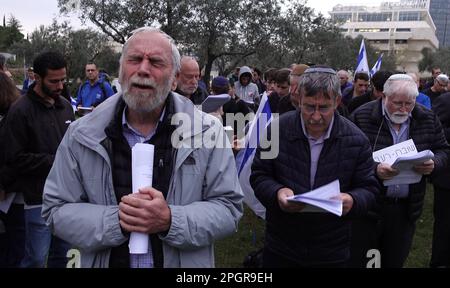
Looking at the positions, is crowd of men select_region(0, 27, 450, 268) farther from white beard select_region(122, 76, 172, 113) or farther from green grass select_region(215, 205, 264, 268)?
green grass select_region(215, 205, 264, 268)

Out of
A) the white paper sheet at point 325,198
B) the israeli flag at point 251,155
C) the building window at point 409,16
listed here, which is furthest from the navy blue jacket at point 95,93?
the building window at point 409,16

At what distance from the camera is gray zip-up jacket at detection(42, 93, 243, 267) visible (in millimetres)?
1893

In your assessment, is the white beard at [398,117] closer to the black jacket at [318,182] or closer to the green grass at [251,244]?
the black jacket at [318,182]

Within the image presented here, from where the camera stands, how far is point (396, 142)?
11.0 ft

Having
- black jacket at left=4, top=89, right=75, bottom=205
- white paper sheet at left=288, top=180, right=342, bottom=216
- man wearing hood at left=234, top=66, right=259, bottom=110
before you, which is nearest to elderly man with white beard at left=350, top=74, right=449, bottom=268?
white paper sheet at left=288, top=180, right=342, bottom=216

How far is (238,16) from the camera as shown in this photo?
20109 mm

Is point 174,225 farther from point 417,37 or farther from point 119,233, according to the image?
point 417,37

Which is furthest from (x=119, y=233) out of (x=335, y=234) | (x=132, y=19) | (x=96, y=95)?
(x=132, y=19)

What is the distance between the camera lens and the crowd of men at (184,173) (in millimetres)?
1962

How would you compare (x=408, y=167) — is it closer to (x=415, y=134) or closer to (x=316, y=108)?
(x=415, y=134)

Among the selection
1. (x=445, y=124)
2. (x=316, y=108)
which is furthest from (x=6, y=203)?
(x=445, y=124)

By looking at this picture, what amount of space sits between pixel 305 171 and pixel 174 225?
1086 mm

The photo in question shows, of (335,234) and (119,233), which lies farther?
(335,234)

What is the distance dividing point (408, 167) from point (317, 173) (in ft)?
2.89
